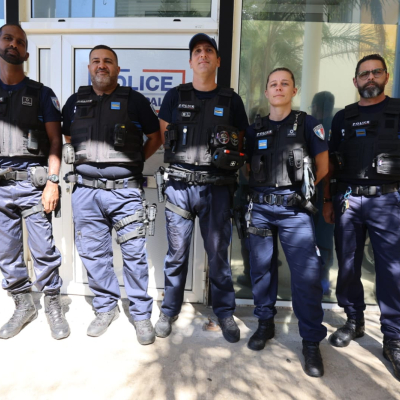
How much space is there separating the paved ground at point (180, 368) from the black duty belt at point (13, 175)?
123 centimetres

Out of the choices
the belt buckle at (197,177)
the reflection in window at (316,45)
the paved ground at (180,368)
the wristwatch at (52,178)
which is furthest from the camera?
the reflection in window at (316,45)

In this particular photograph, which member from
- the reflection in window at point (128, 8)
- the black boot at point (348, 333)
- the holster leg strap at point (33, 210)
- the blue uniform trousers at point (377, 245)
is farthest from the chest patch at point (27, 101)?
the black boot at point (348, 333)

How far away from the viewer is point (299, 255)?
267 centimetres

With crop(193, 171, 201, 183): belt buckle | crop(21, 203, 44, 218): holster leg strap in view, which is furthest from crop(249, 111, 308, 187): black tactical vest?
crop(21, 203, 44, 218): holster leg strap

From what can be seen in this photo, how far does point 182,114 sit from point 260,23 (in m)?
1.29

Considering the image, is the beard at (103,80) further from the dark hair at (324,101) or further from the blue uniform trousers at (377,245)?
the blue uniform trousers at (377,245)

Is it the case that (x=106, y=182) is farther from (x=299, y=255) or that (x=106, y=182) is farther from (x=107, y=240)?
(x=299, y=255)

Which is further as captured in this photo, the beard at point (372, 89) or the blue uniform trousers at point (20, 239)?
the blue uniform trousers at point (20, 239)

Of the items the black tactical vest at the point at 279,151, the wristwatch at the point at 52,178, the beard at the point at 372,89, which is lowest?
the wristwatch at the point at 52,178

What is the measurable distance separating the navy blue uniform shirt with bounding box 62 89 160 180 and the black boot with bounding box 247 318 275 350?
5.10 feet

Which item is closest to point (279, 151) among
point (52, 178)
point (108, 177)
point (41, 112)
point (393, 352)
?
point (108, 177)

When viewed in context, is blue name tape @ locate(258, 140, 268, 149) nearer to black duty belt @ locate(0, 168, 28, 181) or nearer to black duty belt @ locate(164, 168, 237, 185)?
black duty belt @ locate(164, 168, 237, 185)

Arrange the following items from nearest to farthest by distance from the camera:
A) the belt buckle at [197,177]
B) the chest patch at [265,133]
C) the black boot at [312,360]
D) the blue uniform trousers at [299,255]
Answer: the black boot at [312,360]
the blue uniform trousers at [299,255]
the chest patch at [265,133]
the belt buckle at [197,177]

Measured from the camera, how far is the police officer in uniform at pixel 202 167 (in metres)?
2.86
